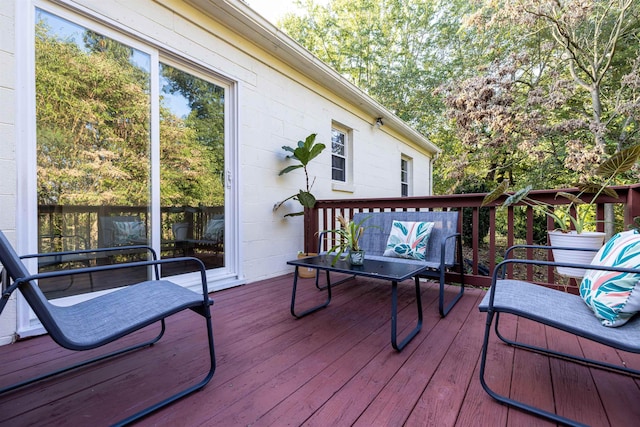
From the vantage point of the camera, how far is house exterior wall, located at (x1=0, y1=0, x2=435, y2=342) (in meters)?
1.90

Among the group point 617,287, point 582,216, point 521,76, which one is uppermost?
point 521,76

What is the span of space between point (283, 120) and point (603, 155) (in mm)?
5579

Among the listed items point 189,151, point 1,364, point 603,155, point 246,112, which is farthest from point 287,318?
point 603,155

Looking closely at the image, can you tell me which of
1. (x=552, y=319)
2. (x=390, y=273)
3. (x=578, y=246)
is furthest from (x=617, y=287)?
(x=390, y=273)

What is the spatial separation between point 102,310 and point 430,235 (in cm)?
261

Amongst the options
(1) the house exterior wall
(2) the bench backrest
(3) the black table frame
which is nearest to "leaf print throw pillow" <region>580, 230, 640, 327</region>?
(3) the black table frame

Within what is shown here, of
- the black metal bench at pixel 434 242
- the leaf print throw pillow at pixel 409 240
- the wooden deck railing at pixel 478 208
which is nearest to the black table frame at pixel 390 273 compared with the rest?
the black metal bench at pixel 434 242

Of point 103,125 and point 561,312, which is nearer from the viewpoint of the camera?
point 561,312

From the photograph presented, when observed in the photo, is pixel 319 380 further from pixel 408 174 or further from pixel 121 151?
pixel 408 174

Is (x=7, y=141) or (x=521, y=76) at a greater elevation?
(x=521, y=76)

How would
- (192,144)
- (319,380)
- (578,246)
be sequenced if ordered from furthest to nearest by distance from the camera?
1. (192,144)
2. (578,246)
3. (319,380)

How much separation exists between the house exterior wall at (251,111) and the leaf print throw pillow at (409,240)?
1.58 m

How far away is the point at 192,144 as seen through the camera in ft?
9.86

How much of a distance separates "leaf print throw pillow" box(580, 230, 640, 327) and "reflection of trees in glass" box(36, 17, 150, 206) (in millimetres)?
3133
